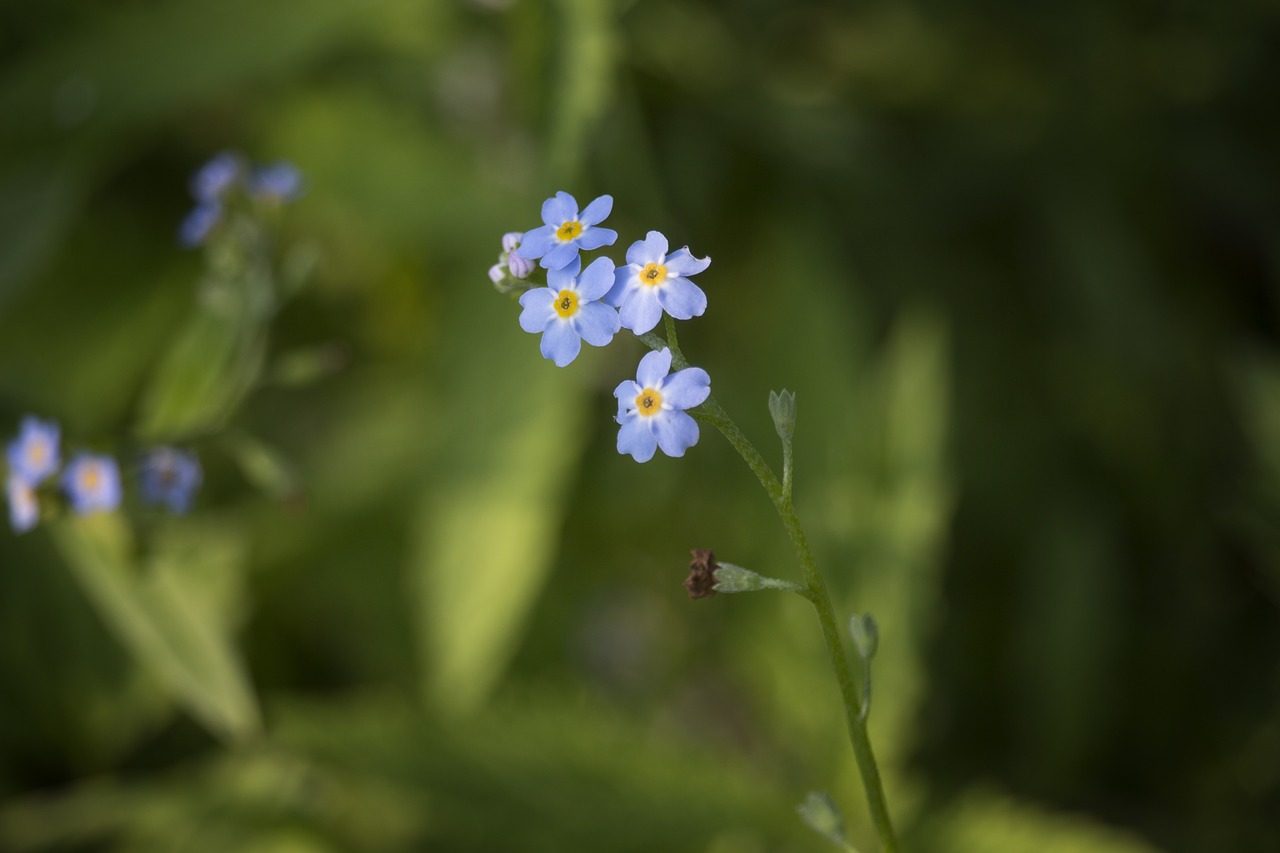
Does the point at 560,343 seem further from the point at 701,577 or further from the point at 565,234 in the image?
the point at 701,577

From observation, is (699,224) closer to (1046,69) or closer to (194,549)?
(1046,69)

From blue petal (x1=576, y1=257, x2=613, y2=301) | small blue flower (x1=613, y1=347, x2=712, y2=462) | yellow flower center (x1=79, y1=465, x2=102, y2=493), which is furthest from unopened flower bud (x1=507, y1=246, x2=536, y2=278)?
yellow flower center (x1=79, y1=465, x2=102, y2=493)

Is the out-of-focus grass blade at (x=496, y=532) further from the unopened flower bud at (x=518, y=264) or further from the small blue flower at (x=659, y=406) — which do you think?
the small blue flower at (x=659, y=406)

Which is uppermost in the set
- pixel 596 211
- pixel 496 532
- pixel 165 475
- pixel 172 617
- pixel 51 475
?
pixel 596 211

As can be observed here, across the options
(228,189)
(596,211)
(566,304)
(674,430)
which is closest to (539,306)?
(566,304)

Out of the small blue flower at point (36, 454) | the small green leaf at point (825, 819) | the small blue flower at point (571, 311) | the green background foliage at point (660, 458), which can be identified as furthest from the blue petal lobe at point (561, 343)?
the small blue flower at point (36, 454)

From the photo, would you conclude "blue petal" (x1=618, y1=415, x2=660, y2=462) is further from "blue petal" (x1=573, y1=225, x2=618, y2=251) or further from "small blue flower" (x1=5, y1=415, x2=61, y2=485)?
"small blue flower" (x1=5, y1=415, x2=61, y2=485)
